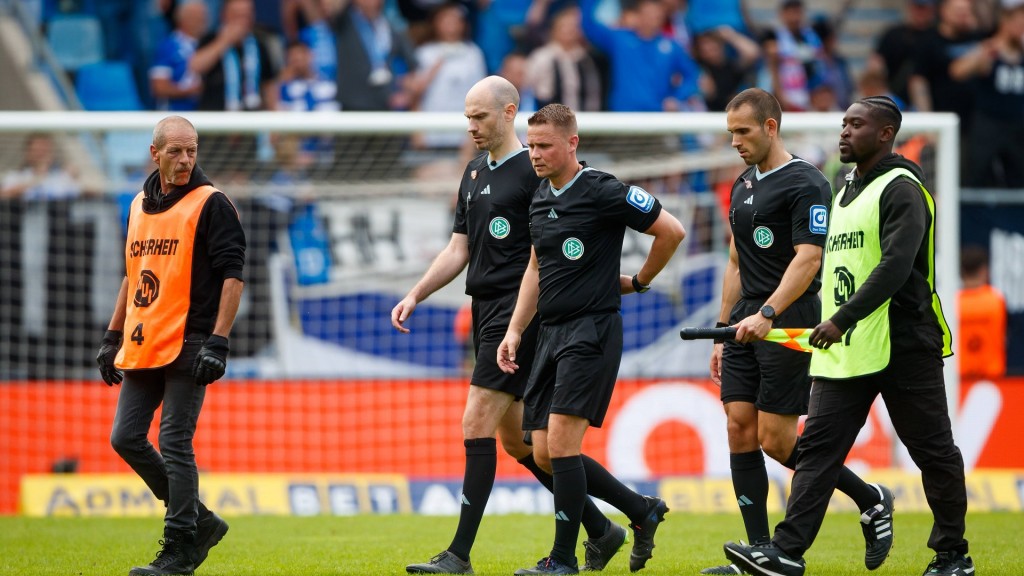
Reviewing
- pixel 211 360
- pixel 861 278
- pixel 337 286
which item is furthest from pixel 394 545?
pixel 337 286

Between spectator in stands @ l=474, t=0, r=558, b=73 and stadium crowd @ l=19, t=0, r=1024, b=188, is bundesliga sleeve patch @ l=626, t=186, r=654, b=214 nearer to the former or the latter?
stadium crowd @ l=19, t=0, r=1024, b=188

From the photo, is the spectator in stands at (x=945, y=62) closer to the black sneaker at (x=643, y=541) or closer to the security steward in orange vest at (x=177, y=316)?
the black sneaker at (x=643, y=541)

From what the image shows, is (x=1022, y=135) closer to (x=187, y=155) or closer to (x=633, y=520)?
(x=633, y=520)

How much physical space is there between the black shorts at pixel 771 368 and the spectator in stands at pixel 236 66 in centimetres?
1046

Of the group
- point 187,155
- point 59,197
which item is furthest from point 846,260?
point 59,197

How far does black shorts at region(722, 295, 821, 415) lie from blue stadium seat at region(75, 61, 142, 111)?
456 inches

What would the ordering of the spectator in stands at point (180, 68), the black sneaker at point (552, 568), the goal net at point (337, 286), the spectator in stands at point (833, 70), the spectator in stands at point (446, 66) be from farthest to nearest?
the spectator in stands at point (833, 70) → the spectator in stands at point (446, 66) → the spectator in stands at point (180, 68) → the goal net at point (337, 286) → the black sneaker at point (552, 568)

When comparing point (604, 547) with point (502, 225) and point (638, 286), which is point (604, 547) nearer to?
point (638, 286)

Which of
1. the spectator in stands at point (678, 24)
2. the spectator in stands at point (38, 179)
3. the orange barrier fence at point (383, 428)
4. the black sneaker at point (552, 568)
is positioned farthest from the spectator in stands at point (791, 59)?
the black sneaker at point (552, 568)

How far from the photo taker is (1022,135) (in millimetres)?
17781

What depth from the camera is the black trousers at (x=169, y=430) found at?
7055 mm

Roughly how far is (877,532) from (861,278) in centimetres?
172

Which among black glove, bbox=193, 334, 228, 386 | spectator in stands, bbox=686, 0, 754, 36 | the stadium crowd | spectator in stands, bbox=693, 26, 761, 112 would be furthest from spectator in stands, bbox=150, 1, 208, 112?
black glove, bbox=193, 334, 228, 386

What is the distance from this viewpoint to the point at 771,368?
730 cm
